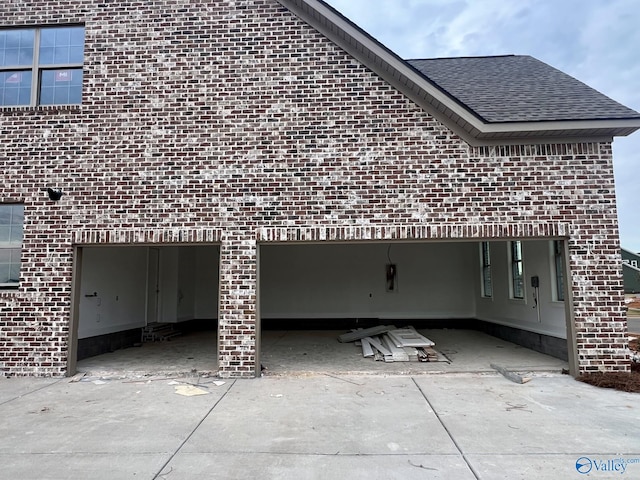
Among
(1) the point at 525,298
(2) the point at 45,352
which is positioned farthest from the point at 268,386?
(1) the point at 525,298

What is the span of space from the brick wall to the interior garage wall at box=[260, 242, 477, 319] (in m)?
7.01

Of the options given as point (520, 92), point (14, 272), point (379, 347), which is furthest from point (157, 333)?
point (520, 92)

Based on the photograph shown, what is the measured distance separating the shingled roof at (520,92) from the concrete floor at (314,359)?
4321 millimetres

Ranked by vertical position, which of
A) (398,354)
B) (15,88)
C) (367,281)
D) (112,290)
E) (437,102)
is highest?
(15,88)

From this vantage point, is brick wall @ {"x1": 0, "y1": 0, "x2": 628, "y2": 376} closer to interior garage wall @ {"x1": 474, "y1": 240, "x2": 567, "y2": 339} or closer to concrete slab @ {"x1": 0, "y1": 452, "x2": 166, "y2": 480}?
interior garage wall @ {"x1": 474, "y1": 240, "x2": 567, "y2": 339}

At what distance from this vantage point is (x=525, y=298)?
1001 centimetres

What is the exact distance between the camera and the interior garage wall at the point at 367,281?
563 inches

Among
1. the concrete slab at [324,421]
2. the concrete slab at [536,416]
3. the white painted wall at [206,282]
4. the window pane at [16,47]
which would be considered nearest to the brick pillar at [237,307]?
the concrete slab at [324,421]

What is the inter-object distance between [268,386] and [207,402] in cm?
110

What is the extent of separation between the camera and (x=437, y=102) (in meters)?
7.35

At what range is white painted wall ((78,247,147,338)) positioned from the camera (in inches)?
354

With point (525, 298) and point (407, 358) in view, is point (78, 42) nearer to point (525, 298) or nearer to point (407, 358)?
point (407, 358)

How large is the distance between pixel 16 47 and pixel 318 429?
8536 millimetres

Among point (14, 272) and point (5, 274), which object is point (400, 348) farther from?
point (5, 274)
